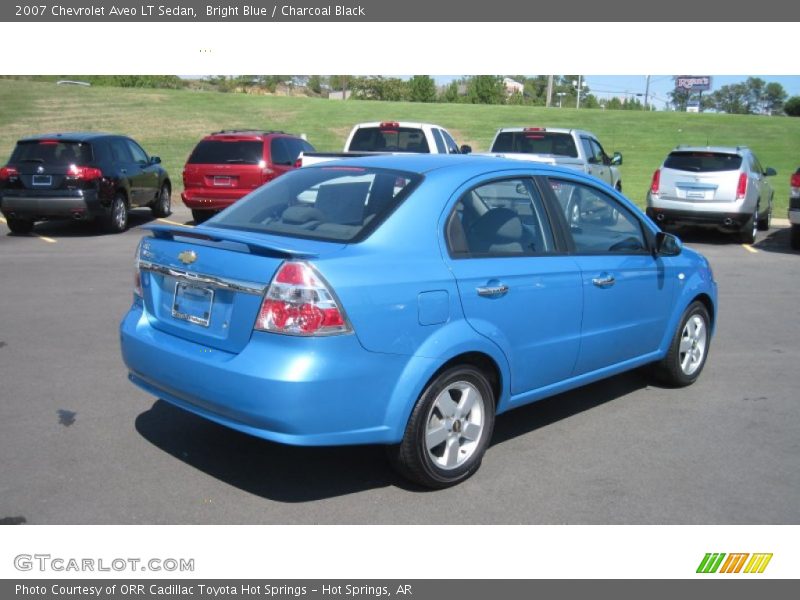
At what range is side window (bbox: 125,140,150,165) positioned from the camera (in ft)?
53.0

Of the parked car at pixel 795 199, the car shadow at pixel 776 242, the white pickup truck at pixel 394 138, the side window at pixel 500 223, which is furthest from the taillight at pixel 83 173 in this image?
the car shadow at pixel 776 242

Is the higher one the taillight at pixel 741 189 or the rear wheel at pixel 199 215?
the taillight at pixel 741 189

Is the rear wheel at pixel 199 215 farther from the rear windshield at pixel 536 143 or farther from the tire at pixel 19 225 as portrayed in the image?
the rear windshield at pixel 536 143

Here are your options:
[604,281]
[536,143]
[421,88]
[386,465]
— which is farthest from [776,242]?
[421,88]

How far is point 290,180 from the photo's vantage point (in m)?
5.32

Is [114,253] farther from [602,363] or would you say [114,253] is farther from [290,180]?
[602,363]

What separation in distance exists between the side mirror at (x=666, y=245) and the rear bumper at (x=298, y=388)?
8.96 feet

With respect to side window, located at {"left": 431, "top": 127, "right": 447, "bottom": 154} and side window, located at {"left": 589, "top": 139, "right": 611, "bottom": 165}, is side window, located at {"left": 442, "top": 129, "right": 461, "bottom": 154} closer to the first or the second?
side window, located at {"left": 431, "top": 127, "right": 447, "bottom": 154}

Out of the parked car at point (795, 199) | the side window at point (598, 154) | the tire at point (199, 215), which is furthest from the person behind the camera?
the tire at point (199, 215)

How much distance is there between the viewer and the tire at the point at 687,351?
250 inches

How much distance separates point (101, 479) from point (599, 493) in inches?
107

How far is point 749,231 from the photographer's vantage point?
15.7 metres

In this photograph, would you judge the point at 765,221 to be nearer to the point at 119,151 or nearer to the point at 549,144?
the point at 549,144

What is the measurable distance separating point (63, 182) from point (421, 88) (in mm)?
68415
